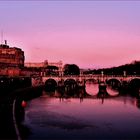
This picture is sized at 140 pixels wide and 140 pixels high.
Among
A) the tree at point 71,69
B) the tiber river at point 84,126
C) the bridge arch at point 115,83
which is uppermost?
the tree at point 71,69

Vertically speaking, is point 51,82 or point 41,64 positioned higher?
point 41,64

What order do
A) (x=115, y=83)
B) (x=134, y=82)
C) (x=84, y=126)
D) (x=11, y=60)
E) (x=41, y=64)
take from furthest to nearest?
(x=41, y=64) → (x=115, y=83) → (x=134, y=82) → (x=11, y=60) → (x=84, y=126)

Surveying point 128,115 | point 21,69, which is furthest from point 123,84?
point 128,115

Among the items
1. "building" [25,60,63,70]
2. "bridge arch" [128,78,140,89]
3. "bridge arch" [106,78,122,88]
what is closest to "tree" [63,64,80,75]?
"building" [25,60,63,70]

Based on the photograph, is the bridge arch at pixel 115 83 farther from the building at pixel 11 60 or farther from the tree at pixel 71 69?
the tree at pixel 71 69

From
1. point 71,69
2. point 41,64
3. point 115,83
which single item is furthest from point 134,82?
point 41,64

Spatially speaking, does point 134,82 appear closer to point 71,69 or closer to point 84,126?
point 71,69

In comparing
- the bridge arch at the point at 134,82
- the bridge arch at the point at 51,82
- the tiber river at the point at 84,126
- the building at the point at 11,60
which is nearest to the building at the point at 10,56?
the building at the point at 11,60

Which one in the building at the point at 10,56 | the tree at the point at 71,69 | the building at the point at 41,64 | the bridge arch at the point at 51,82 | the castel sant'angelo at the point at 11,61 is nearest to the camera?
the castel sant'angelo at the point at 11,61

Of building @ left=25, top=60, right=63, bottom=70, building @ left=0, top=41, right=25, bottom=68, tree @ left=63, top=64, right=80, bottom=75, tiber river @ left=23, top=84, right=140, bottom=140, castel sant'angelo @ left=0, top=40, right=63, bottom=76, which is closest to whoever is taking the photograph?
tiber river @ left=23, top=84, right=140, bottom=140

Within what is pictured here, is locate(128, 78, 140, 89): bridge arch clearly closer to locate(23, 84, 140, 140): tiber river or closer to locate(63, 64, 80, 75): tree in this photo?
locate(63, 64, 80, 75): tree

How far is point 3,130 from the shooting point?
98.7ft

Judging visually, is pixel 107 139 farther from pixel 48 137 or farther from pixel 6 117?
pixel 6 117

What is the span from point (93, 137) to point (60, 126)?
6.21m
